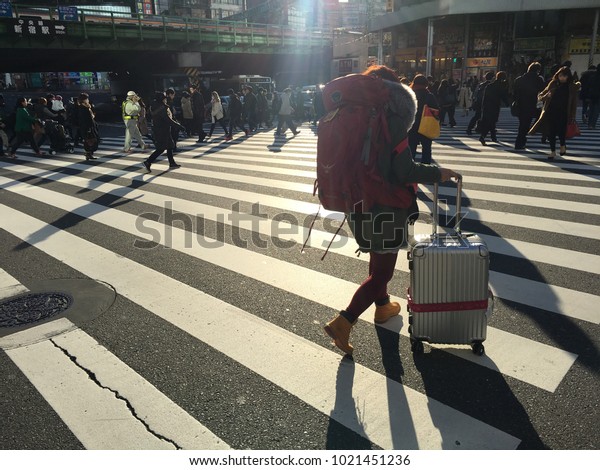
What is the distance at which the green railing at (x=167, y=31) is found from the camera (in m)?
30.8

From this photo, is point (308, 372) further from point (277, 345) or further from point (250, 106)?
point (250, 106)

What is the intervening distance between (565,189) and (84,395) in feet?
24.3

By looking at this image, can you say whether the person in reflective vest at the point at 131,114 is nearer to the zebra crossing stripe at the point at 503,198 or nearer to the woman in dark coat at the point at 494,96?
the zebra crossing stripe at the point at 503,198

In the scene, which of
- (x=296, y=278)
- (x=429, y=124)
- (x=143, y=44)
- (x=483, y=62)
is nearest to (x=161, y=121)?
(x=429, y=124)

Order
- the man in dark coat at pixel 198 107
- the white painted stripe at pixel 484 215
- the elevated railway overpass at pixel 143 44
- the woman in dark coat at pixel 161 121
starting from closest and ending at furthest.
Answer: the white painted stripe at pixel 484 215 < the woman in dark coat at pixel 161 121 < the man in dark coat at pixel 198 107 < the elevated railway overpass at pixel 143 44

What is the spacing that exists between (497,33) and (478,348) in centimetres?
3969

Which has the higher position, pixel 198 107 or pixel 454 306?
pixel 198 107

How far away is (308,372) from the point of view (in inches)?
120

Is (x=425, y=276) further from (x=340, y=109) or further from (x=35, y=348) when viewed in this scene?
(x=35, y=348)

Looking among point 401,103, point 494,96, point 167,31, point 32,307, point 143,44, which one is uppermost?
point 167,31

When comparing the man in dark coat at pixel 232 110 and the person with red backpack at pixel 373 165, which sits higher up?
the person with red backpack at pixel 373 165

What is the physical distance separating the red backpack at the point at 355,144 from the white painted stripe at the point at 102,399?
157 cm

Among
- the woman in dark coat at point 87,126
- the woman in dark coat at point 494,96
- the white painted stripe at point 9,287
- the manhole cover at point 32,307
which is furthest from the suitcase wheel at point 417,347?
the woman in dark coat at point 87,126
